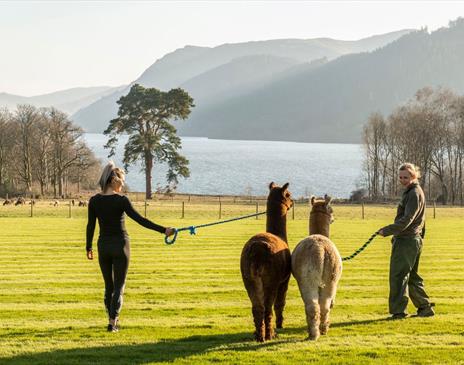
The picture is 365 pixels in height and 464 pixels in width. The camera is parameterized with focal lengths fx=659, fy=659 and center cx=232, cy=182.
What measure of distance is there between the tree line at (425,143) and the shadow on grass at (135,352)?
70593 mm

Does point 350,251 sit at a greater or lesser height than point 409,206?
lesser

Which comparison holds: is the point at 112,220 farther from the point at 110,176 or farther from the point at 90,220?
the point at 110,176

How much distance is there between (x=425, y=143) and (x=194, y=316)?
244 ft

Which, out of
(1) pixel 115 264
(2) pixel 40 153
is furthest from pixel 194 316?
(2) pixel 40 153

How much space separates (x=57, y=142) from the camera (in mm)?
77938

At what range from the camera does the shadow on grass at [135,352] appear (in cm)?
848

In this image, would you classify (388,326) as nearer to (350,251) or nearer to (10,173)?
(350,251)

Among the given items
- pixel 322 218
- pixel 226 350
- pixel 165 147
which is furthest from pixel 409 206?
pixel 165 147

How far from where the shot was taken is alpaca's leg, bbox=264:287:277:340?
9016 millimetres

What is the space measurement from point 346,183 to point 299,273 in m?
110

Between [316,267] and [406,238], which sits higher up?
[406,238]

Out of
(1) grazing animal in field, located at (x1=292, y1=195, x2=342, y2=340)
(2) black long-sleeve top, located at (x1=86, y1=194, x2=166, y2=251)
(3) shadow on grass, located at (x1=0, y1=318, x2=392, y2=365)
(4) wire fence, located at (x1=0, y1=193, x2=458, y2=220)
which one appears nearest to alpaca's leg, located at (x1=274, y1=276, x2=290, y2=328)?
(3) shadow on grass, located at (x1=0, y1=318, x2=392, y2=365)

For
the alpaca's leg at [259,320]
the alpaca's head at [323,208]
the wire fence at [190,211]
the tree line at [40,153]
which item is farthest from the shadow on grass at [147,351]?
the tree line at [40,153]

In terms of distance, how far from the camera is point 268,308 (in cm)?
909
